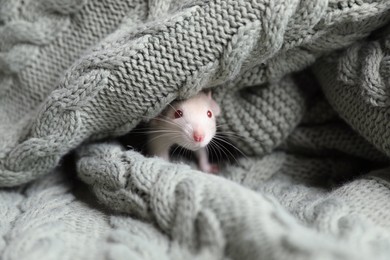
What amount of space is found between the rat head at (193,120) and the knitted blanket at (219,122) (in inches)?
2.0

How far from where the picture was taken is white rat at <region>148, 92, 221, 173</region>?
3.29 ft

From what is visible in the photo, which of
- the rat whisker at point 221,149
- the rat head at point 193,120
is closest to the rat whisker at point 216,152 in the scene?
the rat whisker at point 221,149

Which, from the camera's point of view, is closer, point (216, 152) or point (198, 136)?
point (198, 136)

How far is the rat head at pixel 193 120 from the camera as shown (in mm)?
1002

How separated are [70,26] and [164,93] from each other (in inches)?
11.0

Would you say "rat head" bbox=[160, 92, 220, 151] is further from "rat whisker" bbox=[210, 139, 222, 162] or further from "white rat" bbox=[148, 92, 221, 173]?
"rat whisker" bbox=[210, 139, 222, 162]

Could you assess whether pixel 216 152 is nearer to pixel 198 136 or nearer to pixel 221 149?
pixel 221 149

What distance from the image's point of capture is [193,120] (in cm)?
100

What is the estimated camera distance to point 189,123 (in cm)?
101

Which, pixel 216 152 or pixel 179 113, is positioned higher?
pixel 179 113

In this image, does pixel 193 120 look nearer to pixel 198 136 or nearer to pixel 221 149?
pixel 198 136

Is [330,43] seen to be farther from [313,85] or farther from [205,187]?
[205,187]

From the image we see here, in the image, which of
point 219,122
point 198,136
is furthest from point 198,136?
point 219,122

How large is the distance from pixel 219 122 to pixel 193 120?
0.10m
